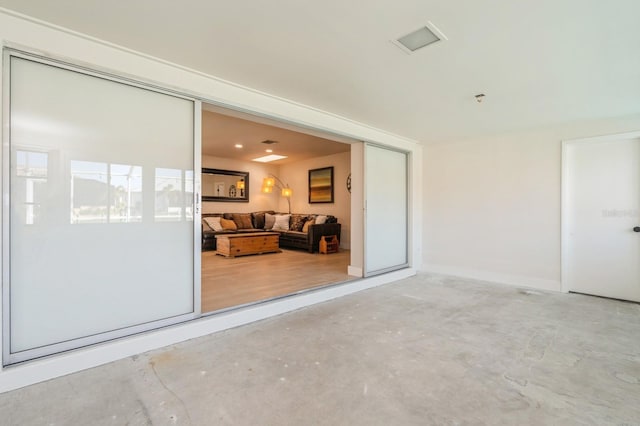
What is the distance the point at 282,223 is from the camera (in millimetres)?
8312

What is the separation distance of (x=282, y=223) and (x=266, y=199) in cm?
150

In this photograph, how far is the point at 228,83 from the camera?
2.96m

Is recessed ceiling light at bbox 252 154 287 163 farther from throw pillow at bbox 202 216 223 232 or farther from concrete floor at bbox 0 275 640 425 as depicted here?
concrete floor at bbox 0 275 640 425

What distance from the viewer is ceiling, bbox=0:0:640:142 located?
6.15 ft

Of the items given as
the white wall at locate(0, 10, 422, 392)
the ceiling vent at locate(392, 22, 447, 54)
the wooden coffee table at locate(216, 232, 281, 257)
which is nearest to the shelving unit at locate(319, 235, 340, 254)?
the wooden coffee table at locate(216, 232, 281, 257)

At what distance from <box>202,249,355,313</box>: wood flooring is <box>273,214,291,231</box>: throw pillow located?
1420mm

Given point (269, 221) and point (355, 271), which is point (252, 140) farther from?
point (355, 271)

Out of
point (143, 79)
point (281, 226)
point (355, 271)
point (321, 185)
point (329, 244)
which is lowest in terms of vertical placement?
point (355, 271)

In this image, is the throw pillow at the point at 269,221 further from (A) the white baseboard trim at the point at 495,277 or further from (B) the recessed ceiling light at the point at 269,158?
(A) the white baseboard trim at the point at 495,277

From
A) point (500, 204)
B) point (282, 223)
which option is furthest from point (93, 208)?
point (282, 223)

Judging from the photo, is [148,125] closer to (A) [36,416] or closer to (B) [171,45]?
(B) [171,45]

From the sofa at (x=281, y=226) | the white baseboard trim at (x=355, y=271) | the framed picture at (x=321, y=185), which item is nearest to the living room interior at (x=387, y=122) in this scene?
the white baseboard trim at (x=355, y=271)

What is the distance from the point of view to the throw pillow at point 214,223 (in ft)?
24.6

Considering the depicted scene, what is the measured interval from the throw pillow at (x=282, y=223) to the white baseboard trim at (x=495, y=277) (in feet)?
12.9
